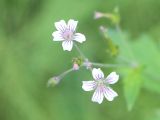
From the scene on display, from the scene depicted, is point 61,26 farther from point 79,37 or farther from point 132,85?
point 132,85

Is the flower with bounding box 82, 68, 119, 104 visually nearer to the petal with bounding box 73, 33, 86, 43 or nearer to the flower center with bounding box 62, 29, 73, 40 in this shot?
the petal with bounding box 73, 33, 86, 43

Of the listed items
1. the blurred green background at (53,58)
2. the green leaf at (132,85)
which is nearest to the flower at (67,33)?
the green leaf at (132,85)

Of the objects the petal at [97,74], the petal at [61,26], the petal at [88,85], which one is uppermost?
the petal at [61,26]

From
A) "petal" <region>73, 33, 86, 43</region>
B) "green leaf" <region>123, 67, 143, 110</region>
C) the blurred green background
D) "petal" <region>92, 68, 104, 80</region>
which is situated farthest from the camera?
the blurred green background

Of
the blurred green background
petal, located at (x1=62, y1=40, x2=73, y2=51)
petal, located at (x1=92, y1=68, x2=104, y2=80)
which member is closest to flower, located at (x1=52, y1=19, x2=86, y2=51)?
petal, located at (x1=62, y1=40, x2=73, y2=51)

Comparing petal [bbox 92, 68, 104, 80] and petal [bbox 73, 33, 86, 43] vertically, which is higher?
petal [bbox 73, 33, 86, 43]

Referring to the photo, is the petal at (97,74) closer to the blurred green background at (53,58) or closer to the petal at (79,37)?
the petal at (79,37)

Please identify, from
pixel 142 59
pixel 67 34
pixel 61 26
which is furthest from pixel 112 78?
pixel 142 59
